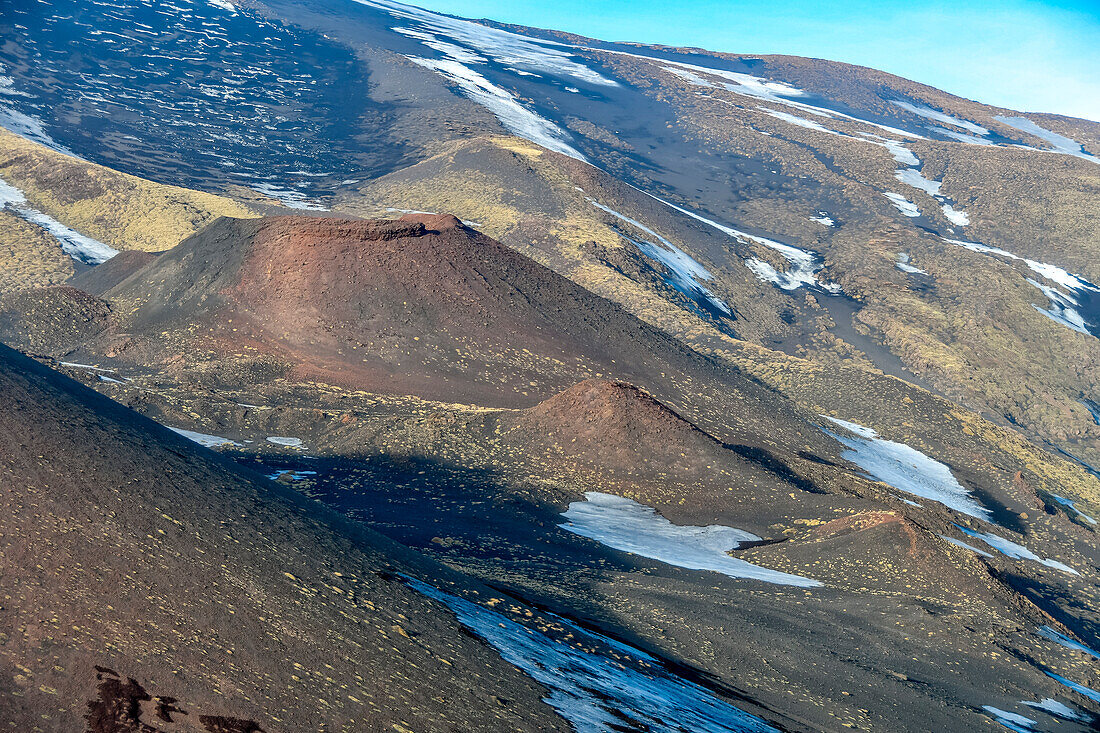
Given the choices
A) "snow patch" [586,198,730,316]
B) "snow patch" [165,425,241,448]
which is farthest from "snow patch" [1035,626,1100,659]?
"snow patch" [586,198,730,316]

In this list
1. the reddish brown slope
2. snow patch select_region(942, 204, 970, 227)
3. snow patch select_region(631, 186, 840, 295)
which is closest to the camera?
the reddish brown slope

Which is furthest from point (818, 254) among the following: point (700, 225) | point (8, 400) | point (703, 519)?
point (8, 400)

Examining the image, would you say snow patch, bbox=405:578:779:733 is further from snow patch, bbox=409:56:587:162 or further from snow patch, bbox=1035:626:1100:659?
snow patch, bbox=409:56:587:162

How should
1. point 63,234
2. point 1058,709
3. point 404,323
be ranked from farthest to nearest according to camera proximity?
point 63,234 < point 404,323 < point 1058,709

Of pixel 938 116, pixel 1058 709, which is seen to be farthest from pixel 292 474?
pixel 938 116

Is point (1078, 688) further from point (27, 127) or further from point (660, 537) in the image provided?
point (27, 127)

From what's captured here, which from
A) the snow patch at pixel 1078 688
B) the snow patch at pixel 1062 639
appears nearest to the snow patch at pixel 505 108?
the snow patch at pixel 1062 639
